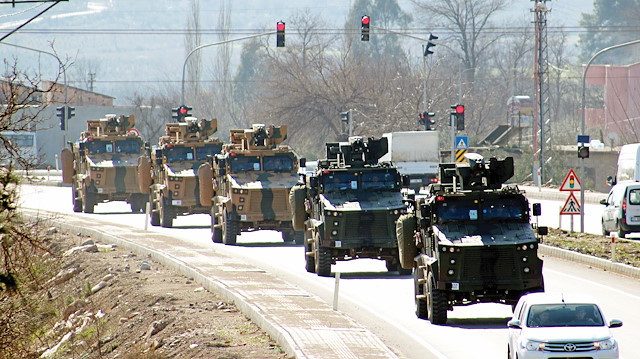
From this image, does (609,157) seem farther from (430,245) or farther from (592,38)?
(592,38)

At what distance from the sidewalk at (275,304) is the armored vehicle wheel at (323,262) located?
1.31m

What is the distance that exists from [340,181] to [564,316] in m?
11.8

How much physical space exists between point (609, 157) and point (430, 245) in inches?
2032

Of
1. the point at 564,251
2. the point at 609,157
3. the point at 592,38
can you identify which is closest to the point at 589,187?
the point at 609,157

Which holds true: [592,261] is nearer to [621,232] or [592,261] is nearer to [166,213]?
[621,232]

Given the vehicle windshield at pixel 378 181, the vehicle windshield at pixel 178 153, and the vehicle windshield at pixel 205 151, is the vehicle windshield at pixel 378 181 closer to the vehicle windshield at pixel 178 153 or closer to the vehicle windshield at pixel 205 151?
the vehicle windshield at pixel 205 151

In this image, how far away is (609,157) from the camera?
6731 centimetres

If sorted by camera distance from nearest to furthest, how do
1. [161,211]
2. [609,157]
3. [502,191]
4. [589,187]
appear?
[502,191], [161,211], [589,187], [609,157]

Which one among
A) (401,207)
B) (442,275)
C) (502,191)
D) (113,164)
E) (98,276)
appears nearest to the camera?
(442,275)

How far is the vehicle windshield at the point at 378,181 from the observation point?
2461cm

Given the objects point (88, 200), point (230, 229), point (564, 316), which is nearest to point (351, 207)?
point (230, 229)

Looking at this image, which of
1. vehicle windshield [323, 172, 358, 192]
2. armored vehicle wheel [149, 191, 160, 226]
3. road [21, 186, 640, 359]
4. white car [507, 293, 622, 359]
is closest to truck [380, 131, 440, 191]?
armored vehicle wheel [149, 191, 160, 226]

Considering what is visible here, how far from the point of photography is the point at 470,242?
17.5m

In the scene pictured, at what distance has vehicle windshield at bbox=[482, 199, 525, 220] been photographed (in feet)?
59.8
